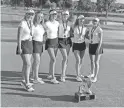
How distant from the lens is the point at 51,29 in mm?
7191

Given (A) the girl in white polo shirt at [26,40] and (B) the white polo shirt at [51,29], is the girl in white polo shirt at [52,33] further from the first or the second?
(A) the girl in white polo shirt at [26,40]

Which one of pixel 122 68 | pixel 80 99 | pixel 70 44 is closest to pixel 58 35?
pixel 70 44

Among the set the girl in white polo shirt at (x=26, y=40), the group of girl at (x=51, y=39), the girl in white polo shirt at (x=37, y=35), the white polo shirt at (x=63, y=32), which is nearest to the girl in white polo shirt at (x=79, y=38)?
the group of girl at (x=51, y=39)

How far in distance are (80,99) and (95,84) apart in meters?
1.56

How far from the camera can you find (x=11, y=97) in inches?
242

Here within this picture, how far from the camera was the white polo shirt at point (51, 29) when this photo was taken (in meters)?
7.18

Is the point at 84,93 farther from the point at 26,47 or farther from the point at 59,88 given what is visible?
the point at 26,47

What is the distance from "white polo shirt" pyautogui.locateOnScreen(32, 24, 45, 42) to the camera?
22.7ft

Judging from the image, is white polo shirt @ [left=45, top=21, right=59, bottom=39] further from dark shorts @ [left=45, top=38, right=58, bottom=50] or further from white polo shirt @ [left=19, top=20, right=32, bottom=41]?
white polo shirt @ [left=19, top=20, right=32, bottom=41]

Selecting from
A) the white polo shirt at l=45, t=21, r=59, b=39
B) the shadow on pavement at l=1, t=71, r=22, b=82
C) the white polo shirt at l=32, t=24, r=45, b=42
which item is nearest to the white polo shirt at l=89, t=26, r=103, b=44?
the white polo shirt at l=45, t=21, r=59, b=39

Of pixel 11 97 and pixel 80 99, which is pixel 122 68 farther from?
pixel 11 97

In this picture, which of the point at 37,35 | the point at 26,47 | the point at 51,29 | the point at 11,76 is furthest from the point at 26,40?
the point at 11,76

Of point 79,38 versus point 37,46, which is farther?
point 79,38

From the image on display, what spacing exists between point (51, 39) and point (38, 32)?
448 millimetres
